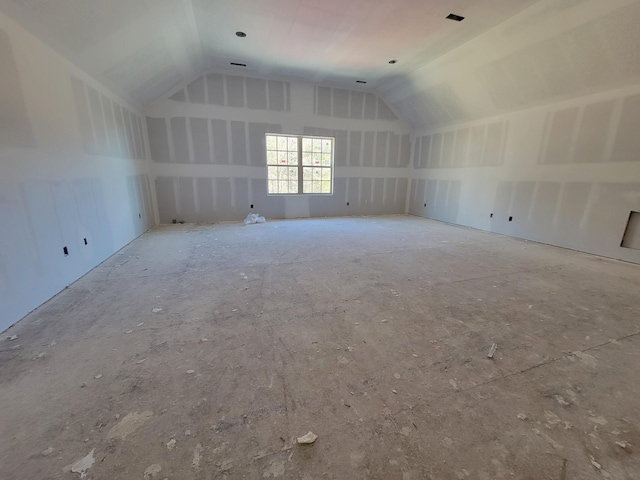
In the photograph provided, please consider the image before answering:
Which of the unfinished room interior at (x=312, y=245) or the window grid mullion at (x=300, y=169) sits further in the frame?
the window grid mullion at (x=300, y=169)

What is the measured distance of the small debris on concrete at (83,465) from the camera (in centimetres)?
111

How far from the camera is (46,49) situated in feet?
9.16

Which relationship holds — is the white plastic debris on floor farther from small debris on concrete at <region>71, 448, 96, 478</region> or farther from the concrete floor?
small debris on concrete at <region>71, 448, 96, 478</region>

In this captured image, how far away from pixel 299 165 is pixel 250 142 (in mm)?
1364

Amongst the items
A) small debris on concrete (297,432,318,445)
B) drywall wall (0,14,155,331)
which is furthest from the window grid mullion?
small debris on concrete (297,432,318,445)

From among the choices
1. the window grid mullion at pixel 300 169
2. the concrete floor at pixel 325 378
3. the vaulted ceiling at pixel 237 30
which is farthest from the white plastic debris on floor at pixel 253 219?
the concrete floor at pixel 325 378

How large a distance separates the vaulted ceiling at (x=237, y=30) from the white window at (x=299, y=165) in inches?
68.7

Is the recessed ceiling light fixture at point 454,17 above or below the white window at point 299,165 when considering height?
above

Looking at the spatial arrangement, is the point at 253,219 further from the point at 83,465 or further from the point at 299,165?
the point at 83,465

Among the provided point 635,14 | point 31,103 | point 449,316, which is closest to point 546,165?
point 635,14

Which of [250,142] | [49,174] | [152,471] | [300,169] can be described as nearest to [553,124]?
[300,169]

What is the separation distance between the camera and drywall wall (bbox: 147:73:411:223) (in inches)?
244

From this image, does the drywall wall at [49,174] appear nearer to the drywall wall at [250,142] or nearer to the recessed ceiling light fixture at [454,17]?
the drywall wall at [250,142]

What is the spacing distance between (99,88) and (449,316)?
17.5 ft
